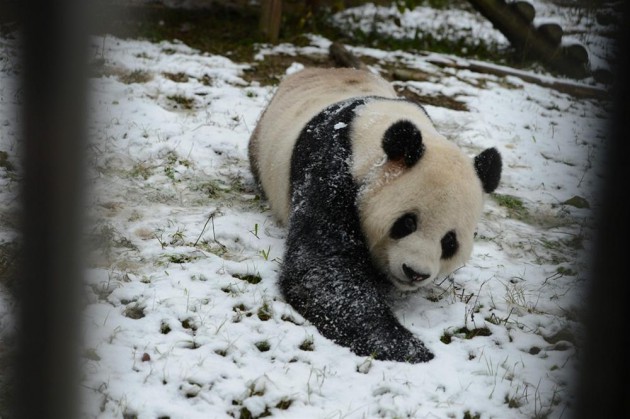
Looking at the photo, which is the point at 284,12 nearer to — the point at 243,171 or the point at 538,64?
the point at 538,64

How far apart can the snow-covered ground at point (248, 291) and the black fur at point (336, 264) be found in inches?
4.2

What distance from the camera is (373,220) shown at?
13.5ft

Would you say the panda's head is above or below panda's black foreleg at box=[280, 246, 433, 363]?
above

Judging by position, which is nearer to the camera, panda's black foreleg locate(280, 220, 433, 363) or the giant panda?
panda's black foreleg locate(280, 220, 433, 363)

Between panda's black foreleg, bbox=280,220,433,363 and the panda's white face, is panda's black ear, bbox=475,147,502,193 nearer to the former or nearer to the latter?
the panda's white face

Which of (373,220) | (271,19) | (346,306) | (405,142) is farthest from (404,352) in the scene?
(271,19)

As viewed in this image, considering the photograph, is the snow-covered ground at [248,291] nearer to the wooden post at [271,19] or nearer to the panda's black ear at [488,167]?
the panda's black ear at [488,167]

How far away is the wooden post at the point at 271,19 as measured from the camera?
9.51m

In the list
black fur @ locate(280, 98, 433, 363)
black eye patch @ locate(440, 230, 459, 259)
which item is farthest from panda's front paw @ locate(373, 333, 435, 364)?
black eye patch @ locate(440, 230, 459, 259)

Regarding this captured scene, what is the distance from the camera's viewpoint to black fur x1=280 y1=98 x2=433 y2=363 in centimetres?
378

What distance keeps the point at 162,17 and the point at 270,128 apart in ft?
16.9

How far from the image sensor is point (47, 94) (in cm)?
113

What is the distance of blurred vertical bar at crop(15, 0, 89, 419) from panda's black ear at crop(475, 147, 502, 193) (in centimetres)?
339

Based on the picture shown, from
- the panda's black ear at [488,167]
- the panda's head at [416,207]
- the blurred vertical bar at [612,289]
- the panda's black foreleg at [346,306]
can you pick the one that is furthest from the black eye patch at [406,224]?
the blurred vertical bar at [612,289]
